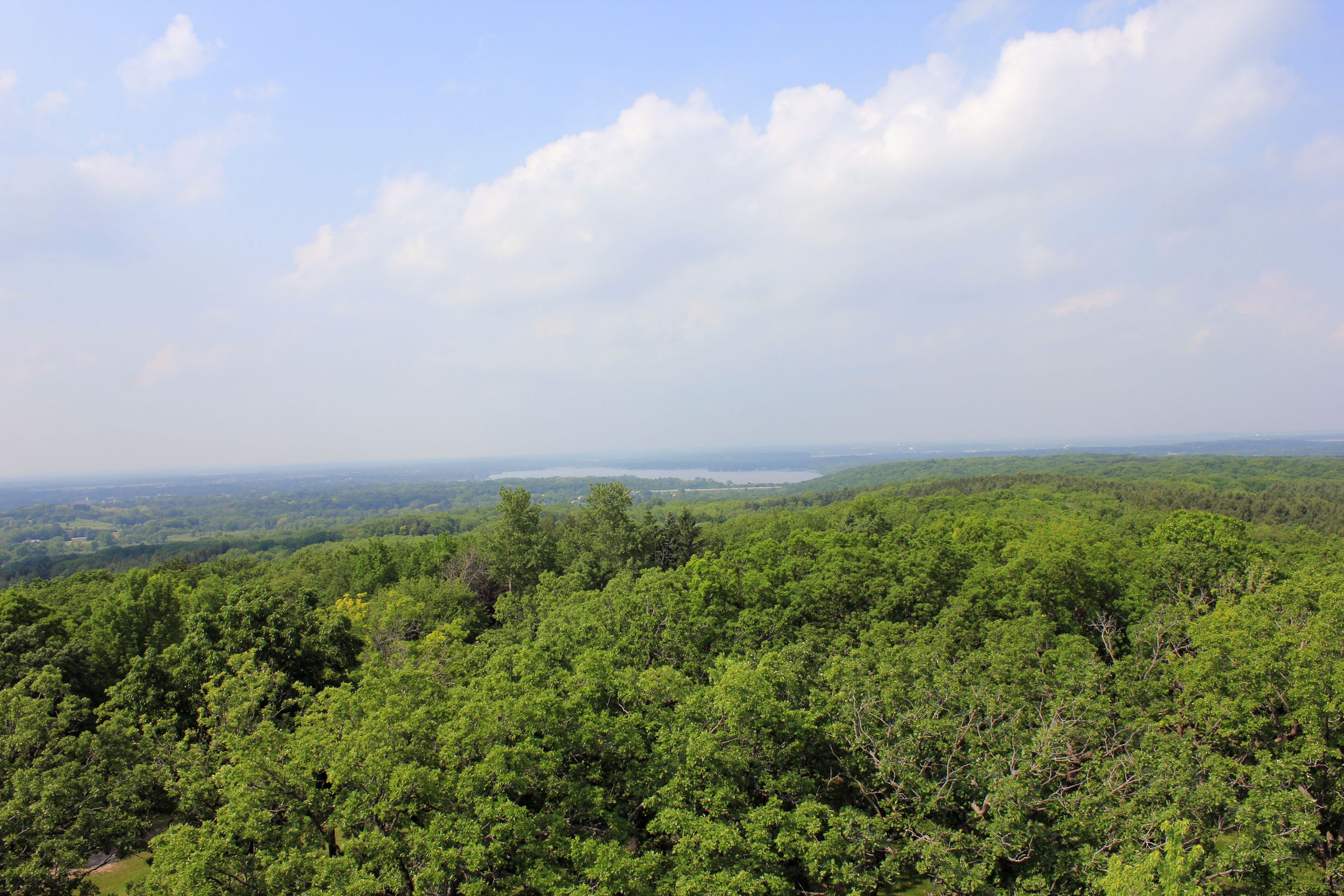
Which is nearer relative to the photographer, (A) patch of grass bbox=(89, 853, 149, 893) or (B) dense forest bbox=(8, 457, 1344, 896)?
(B) dense forest bbox=(8, 457, 1344, 896)

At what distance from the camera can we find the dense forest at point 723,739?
14383mm

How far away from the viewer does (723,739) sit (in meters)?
17.9

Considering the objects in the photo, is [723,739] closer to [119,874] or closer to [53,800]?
[53,800]

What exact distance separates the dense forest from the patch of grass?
0.27 meters

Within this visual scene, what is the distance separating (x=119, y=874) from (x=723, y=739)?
959 inches

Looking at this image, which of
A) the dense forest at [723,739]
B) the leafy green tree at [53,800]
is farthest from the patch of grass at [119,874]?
the leafy green tree at [53,800]

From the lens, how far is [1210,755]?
17484 millimetres

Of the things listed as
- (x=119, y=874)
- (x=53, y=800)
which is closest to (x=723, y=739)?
(x=53, y=800)

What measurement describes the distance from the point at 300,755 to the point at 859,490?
143 meters

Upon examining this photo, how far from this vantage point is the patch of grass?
68.4 ft

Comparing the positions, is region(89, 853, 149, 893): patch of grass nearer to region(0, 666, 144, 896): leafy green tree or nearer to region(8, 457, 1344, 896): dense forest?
region(8, 457, 1344, 896): dense forest


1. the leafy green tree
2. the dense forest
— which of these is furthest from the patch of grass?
the leafy green tree

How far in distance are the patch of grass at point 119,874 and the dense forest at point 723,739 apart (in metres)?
0.27

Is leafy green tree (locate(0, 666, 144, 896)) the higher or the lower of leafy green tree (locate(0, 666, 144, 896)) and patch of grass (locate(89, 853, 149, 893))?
the higher
